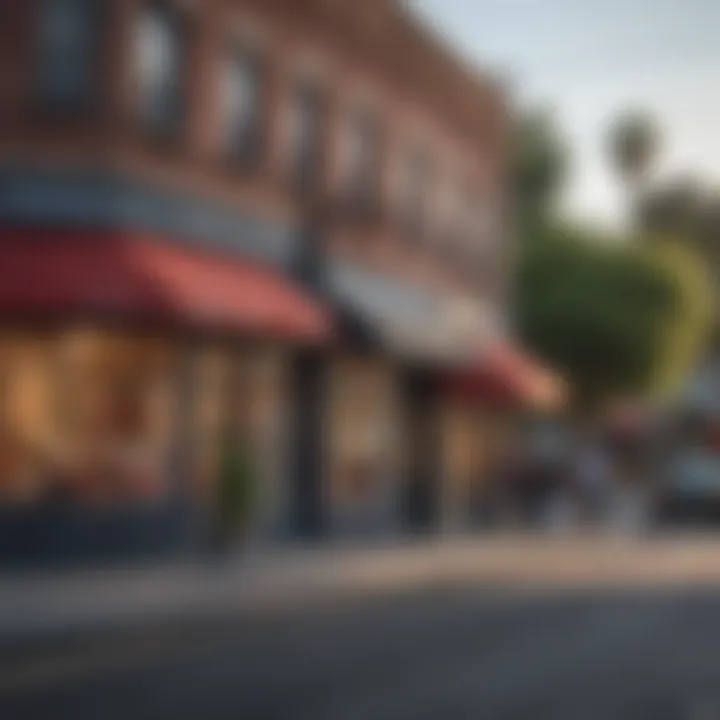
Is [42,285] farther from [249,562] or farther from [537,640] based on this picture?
[537,640]

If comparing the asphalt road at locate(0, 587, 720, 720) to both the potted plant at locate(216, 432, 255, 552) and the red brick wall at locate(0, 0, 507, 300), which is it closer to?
the potted plant at locate(216, 432, 255, 552)

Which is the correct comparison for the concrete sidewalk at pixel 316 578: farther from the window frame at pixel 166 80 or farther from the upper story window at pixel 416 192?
the upper story window at pixel 416 192

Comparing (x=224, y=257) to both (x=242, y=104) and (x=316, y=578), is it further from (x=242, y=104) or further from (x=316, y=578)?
(x=316, y=578)

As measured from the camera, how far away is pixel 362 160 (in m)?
27.5

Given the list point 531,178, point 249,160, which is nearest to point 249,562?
point 249,160

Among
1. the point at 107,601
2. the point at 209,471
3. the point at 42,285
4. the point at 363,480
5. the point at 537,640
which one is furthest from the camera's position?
the point at 363,480

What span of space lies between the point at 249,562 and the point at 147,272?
12.3 ft

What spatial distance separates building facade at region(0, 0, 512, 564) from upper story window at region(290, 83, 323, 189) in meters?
0.04

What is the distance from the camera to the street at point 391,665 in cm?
1002

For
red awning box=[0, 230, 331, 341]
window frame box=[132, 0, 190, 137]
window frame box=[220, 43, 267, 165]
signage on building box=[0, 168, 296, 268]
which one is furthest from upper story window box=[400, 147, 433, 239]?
signage on building box=[0, 168, 296, 268]

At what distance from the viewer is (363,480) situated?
27359 mm

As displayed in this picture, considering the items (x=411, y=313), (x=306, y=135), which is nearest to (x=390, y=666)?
(x=306, y=135)

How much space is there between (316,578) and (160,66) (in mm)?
6970

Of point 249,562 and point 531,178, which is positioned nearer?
point 249,562
